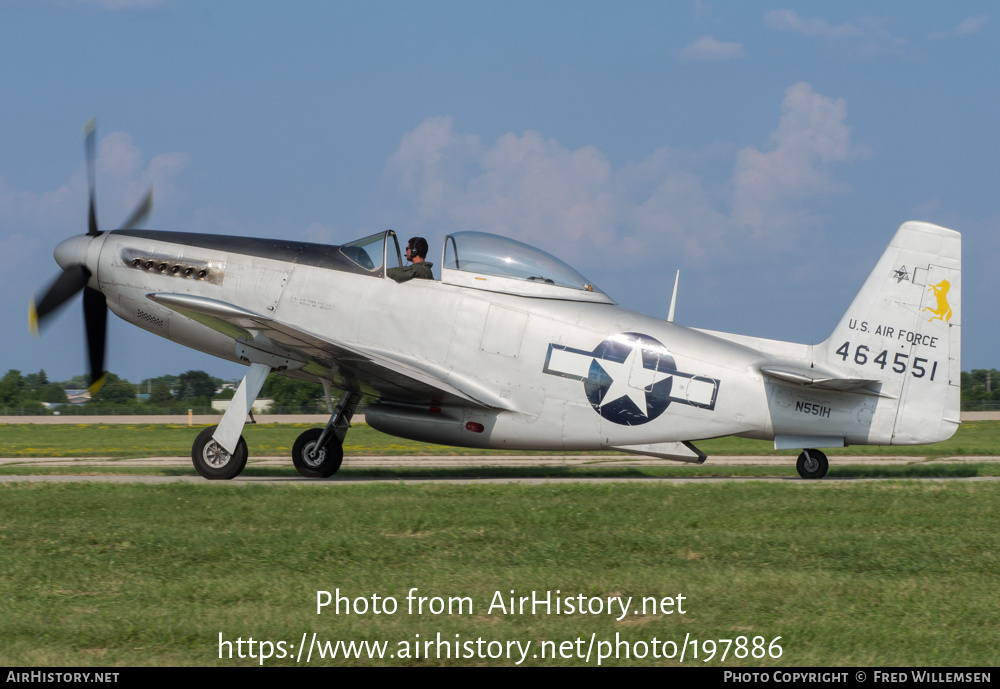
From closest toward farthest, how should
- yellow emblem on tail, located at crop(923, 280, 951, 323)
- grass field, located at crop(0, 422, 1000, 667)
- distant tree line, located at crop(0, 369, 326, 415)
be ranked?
grass field, located at crop(0, 422, 1000, 667)
yellow emblem on tail, located at crop(923, 280, 951, 323)
distant tree line, located at crop(0, 369, 326, 415)

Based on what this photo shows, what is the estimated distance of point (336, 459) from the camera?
13508 mm

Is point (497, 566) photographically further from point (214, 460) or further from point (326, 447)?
point (326, 447)

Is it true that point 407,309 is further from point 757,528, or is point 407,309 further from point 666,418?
point 757,528

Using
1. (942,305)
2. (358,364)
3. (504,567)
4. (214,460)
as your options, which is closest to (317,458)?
(214,460)

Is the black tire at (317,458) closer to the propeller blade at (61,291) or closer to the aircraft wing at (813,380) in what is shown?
the propeller blade at (61,291)

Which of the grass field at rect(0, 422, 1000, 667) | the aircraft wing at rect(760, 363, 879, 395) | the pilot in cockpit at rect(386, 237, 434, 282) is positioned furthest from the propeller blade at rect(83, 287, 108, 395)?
the aircraft wing at rect(760, 363, 879, 395)

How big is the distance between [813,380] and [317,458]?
6916mm

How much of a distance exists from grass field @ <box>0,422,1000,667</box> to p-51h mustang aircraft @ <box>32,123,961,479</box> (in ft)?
3.88

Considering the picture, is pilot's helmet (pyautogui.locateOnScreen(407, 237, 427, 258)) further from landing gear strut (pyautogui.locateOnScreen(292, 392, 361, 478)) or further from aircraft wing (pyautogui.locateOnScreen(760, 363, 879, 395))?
aircraft wing (pyautogui.locateOnScreen(760, 363, 879, 395))

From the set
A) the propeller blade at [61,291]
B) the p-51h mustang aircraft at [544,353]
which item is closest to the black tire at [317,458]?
the p-51h mustang aircraft at [544,353]

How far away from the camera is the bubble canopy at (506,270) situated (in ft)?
41.2

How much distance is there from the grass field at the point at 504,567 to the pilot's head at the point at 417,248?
3454 mm

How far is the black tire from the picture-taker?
13375 millimetres
